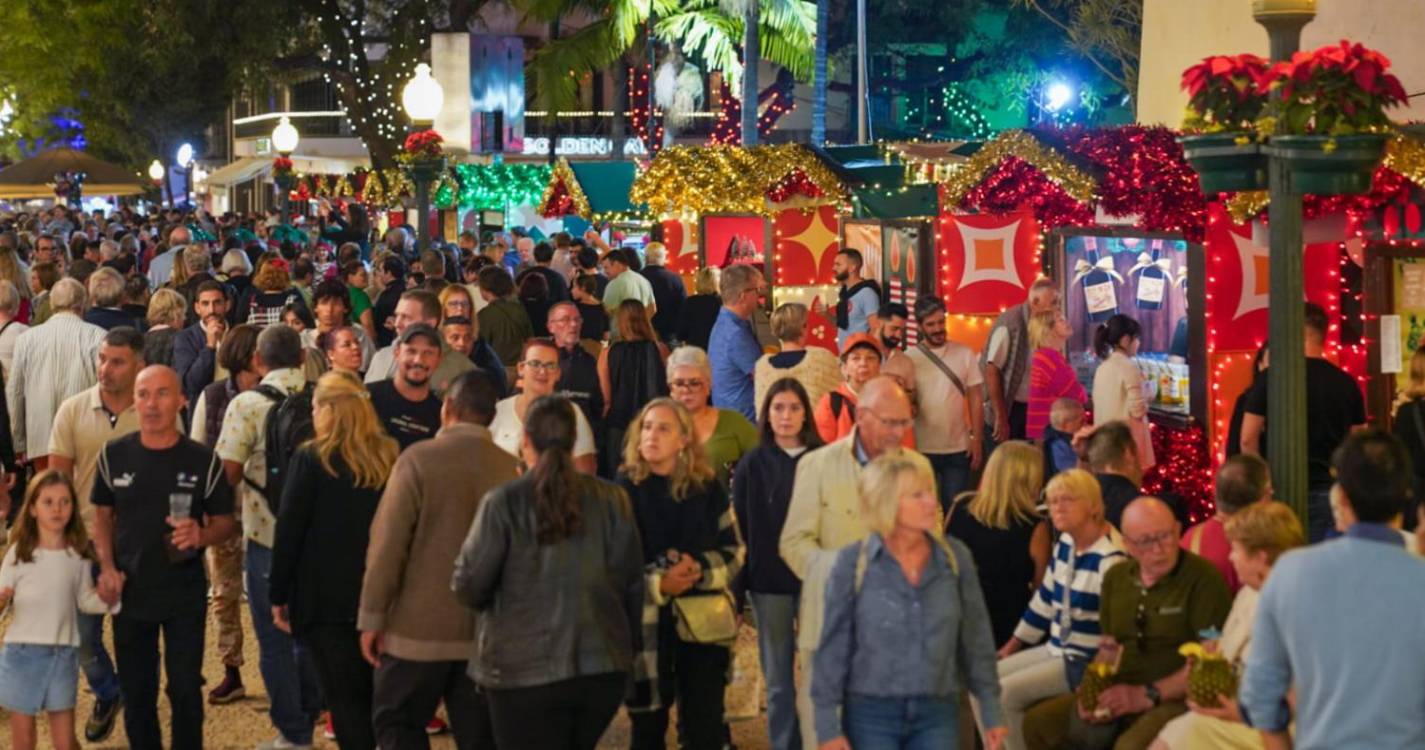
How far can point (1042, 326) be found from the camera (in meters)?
13.0

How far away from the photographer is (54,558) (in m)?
8.51

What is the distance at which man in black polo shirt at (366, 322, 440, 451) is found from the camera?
8977 mm

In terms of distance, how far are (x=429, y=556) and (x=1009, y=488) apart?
2.43 m

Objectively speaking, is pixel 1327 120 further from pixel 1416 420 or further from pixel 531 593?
pixel 531 593

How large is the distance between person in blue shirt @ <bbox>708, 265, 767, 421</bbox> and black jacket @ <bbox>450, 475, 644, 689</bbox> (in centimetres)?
565

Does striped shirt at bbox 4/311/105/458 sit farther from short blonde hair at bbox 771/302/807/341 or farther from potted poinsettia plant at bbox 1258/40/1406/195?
potted poinsettia plant at bbox 1258/40/1406/195

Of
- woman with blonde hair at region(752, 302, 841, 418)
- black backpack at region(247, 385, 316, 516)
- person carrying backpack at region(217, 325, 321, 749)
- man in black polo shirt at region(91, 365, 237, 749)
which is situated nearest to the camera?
man in black polo shirt at region(91, 365, 237, 749)

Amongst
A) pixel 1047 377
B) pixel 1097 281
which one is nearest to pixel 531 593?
pixel 1047 377

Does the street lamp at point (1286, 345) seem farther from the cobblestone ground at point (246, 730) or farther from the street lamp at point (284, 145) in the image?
the street lamp at point (284, 145)

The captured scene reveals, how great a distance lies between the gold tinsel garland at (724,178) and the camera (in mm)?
20844

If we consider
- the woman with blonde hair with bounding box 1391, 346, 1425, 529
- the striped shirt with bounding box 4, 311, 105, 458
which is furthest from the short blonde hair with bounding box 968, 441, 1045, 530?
the striped shirt with bounding box 4, 311, 105, 458

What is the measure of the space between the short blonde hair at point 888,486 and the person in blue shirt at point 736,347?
5.85 metres

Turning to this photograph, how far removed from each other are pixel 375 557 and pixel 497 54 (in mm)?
32285

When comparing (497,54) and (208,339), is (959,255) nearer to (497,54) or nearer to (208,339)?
(208,339)
